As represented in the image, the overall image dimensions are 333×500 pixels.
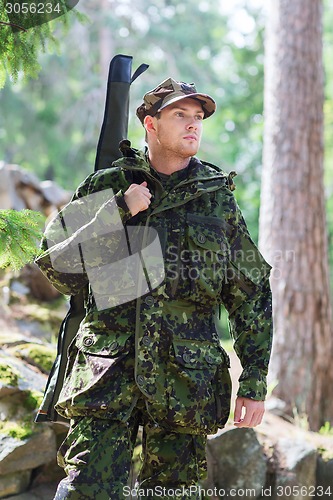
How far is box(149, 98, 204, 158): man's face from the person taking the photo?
3432mm

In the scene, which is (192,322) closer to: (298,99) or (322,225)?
(322,225)

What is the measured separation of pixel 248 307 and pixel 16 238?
4.01 ft

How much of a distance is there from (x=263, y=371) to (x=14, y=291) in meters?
4.47

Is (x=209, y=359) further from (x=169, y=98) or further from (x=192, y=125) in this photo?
(x=169, y=98)

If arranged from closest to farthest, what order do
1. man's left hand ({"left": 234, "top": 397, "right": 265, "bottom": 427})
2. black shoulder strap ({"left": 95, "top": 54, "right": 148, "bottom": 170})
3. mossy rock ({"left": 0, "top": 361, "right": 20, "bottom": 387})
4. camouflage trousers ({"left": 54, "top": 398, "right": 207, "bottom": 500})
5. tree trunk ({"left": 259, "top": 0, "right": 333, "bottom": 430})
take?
camouflage trousers ({"left": 54, "top": 398, "right": 207, "bottom": 500}), man's left hand ({"left": 234, "top": 397, "right": 265, "bottom": 427}), black shoulder strap ({"left": 95, "top": 54, "right": 148, "bottom": 170}), mossy rock ({"left": 0, "top": 361, "right": 20, "bottom": 387}), tree trunk ({"left": 259, "top": 0, "right": 333, "bottom": 430})

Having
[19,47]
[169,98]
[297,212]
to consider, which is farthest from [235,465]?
[297,212]

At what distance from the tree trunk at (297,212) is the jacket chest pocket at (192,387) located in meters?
3.49

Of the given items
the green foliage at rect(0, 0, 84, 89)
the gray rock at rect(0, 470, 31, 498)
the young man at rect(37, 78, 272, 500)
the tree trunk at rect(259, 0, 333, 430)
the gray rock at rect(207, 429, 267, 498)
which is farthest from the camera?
the tree trunk at rect(259, 0, 333, 430)

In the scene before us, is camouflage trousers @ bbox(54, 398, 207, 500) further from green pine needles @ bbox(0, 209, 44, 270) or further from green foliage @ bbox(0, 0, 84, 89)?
green foliage @ bbox(0, 0, 84, 89)

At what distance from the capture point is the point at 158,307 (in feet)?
10.7

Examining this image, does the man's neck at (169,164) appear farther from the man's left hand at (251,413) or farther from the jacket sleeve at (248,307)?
the man's left hand at (251,413)

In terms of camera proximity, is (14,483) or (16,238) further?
(14,483)

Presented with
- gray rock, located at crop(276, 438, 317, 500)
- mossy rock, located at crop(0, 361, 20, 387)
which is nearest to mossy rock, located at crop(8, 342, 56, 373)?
mossy rock, located at crop(0, 361, 20, 387)

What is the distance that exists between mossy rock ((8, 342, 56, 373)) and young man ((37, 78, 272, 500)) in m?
1.93
